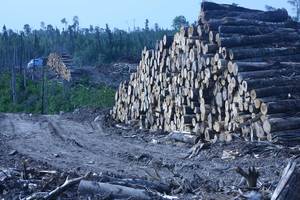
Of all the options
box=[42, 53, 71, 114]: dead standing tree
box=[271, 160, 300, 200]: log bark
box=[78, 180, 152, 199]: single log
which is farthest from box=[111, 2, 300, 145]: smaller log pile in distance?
box=[42, 53, 71, 114]: dead standing tree

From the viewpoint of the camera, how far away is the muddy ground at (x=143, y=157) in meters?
6.88

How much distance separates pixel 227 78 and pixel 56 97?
18.7 m

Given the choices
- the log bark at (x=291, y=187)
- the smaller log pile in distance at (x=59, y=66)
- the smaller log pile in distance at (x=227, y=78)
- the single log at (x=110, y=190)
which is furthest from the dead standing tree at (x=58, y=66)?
the log bark at (x=291, y=187)

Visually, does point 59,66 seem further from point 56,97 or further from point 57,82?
point 56,97

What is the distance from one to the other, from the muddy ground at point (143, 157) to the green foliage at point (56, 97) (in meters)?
10.8

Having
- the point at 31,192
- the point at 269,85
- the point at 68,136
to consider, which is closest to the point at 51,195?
the point at 31,192

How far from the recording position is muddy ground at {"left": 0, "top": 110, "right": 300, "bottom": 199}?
688cm

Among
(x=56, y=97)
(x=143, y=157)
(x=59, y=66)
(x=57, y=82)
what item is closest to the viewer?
(x=143, y=157)

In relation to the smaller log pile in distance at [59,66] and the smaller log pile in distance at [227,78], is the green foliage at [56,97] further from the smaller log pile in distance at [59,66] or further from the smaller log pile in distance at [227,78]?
the smaller log pile in distance at [227,78]

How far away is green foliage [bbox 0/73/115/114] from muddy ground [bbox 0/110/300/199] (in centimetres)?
1078

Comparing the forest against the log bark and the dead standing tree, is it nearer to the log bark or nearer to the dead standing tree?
the dead standing tree

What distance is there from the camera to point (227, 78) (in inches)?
463

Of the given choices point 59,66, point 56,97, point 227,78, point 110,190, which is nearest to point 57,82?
point 59,66

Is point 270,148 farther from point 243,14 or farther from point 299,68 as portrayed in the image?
point 243,14
